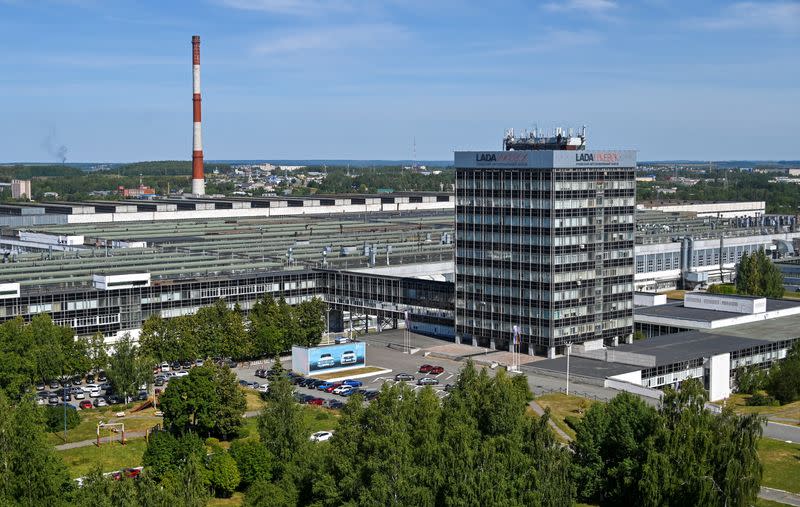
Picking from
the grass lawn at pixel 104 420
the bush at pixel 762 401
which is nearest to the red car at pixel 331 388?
the grass lawn at pixel 104 420

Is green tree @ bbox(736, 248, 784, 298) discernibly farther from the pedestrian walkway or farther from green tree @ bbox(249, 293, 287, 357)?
the pedestrian walkway

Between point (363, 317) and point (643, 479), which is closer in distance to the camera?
point (643, 479)

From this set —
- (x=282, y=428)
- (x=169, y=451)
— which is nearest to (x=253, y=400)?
(x=169, y=451)

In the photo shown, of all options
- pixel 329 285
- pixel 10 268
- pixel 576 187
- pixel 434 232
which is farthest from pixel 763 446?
pixel 434 232

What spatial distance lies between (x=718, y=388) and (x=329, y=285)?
45.6 meters

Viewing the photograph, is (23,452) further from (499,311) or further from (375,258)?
(375,258)

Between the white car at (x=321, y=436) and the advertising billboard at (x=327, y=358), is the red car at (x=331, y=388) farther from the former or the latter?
the white car at (x=321, y=436)

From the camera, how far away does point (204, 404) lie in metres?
81.1

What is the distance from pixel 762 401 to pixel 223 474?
49.7 m

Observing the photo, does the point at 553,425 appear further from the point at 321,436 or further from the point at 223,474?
the point at 223,474

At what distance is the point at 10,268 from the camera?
4761 inches

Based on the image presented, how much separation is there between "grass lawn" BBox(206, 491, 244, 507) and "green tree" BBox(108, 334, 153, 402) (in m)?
24.3

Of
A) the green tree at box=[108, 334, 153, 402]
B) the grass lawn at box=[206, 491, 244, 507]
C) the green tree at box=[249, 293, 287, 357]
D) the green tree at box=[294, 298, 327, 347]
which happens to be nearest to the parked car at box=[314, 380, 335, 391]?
the green tree at box=[249, 293, 287, 357]

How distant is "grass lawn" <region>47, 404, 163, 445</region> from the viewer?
83.2m
